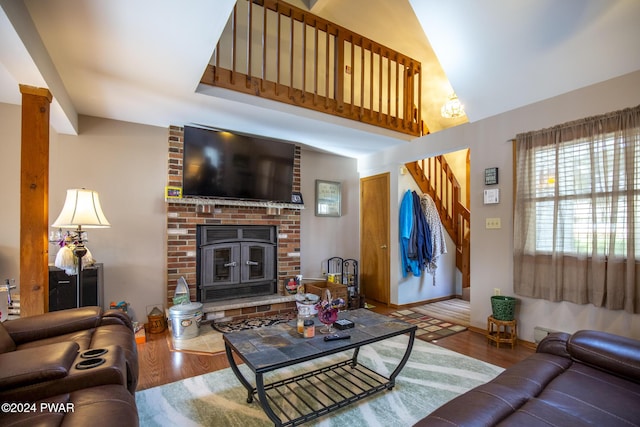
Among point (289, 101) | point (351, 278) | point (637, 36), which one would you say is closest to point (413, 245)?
point (351, 278)

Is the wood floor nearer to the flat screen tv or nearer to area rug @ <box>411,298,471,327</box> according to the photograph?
area rug @ <box>411,298,471,327</box>

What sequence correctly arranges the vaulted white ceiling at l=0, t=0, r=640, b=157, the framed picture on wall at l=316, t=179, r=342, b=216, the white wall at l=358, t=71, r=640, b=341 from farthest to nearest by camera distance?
1. the framed picture on wall at l=316, t=179, r=342, b=216
2. the white wall at l=358, t=71, r=640, b=341
3. the vaulted white ceiling at l=0, t=0, r=640, b=157

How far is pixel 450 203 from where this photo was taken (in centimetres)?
530

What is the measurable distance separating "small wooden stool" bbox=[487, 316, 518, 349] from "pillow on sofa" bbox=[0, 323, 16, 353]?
11.7 ft

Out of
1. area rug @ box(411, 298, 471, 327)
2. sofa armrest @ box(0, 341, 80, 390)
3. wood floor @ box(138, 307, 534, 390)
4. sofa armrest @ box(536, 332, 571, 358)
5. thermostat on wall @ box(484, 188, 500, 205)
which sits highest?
thermostat on wall @ box(484, 188, 500, 205)

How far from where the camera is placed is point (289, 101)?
127 inches

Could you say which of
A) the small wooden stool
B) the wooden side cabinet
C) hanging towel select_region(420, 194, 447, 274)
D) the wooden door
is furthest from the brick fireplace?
the small wooden stool

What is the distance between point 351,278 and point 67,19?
13.7 ft

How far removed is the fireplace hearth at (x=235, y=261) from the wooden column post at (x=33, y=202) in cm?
160

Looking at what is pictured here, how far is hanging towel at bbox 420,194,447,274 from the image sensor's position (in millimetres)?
4562

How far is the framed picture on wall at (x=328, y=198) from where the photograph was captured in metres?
4.79

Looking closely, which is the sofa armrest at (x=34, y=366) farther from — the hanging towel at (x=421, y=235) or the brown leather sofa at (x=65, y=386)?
the hanging towel at (x=421, y=235)

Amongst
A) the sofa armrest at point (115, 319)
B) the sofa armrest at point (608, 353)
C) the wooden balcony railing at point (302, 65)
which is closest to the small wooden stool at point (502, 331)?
the sofa armrest at point (608, 353)

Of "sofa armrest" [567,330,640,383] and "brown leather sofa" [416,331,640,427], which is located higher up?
"sofa armrest" [567,330,640,383]
